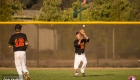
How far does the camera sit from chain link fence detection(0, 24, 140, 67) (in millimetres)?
26562

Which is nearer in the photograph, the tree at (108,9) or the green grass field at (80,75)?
the green grass field at (80,75)

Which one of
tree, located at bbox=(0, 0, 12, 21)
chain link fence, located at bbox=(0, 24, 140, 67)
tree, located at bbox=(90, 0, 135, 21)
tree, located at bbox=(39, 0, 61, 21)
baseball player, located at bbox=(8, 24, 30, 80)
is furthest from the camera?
tree, located at bbox=(39, 0, 61, 21)

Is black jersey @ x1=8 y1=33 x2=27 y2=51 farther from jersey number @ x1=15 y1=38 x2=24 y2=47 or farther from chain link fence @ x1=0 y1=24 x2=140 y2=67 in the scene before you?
chain link fence @ x1=0 y1=24 x2=140 y2=67

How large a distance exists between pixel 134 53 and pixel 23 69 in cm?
1172

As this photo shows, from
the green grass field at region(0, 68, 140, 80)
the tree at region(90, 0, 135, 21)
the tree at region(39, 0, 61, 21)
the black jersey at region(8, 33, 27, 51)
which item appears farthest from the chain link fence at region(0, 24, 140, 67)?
the tree at region(39, 0, 61, 21)

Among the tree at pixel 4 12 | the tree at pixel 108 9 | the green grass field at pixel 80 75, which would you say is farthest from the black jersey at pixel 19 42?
the tree at pixel 108 9

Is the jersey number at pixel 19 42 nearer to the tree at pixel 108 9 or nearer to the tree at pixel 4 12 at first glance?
the tree at pixel 4 12

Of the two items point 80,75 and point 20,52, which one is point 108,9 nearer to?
point 80,75

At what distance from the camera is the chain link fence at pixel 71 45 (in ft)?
87.1

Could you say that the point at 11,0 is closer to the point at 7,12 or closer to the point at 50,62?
the point at 7,12

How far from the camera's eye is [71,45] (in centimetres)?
2680

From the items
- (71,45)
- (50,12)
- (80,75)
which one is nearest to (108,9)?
(50,12)

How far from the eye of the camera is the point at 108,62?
26.6 metres

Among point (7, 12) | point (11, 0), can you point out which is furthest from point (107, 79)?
point (11, 0)
